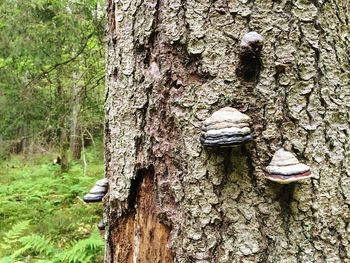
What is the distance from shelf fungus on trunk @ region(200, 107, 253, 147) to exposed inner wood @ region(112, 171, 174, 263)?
0.88 feet

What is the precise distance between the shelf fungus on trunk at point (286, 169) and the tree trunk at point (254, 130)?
39 mm

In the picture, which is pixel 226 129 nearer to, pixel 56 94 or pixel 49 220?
pixel 49 220

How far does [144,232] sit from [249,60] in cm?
65

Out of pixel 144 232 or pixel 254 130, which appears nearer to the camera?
pixel 254 130

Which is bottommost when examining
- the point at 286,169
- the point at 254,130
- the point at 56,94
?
the point at 286,169

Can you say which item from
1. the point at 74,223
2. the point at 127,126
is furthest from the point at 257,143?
the point at 74,223

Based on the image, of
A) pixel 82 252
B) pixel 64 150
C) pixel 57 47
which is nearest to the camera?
pixel 82 252

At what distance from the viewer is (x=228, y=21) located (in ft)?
3.84

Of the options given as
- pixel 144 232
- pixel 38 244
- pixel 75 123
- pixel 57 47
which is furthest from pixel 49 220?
pixel 144 232

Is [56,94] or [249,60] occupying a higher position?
[56,94]

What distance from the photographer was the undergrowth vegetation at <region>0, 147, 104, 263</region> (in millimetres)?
4754

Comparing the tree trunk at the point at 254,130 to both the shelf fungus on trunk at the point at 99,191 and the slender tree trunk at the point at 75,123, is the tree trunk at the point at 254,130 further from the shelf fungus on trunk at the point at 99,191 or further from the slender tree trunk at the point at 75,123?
the slender tree trunk at the point at 75,123

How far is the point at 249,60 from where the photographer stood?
116 centimetres

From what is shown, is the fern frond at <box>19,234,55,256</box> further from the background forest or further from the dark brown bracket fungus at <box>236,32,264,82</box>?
the dark brown bracket fungus at <box>236,32,264,82</box>
